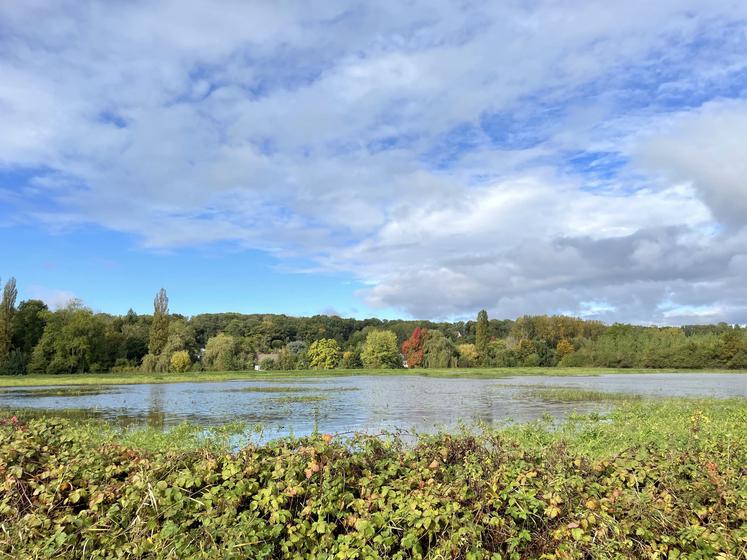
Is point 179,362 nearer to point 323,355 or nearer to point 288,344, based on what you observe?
point 323,355

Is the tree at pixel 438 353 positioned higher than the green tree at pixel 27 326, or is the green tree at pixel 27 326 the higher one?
the green tree at pixel 27 326

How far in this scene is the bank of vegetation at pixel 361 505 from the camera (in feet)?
15.9

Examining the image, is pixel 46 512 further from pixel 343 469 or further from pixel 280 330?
pixel 280 330

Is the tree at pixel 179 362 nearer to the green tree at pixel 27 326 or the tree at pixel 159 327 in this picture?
the tree at pixel 159 327

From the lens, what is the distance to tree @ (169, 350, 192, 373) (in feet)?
239

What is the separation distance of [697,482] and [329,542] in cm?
373

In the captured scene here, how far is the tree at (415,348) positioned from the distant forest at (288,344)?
196mm

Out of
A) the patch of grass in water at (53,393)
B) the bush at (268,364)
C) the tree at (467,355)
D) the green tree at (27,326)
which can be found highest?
the green tree at (27,326)

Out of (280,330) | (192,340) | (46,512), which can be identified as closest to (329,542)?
(46,512)

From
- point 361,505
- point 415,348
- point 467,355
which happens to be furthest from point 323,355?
point 361,505

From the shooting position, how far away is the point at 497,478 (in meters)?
5.42

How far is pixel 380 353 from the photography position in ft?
298

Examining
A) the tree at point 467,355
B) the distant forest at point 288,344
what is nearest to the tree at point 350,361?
the distant forest at point 288,344

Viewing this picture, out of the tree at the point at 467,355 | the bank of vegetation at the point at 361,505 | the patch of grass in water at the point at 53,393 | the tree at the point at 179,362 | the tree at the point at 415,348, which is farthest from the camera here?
the tree at the point at 415,348
